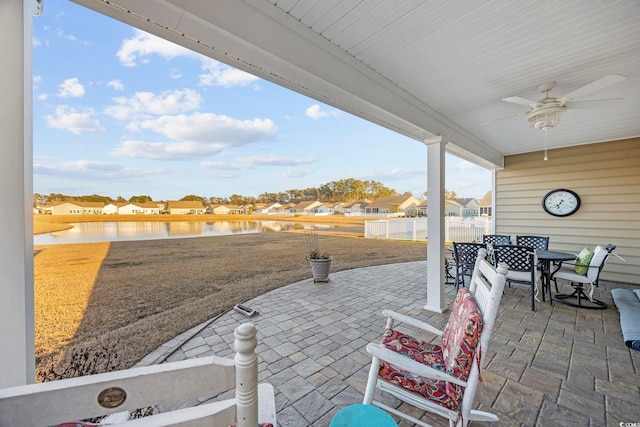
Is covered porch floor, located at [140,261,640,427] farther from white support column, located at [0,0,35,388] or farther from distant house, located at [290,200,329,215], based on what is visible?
distant house, located at [290,200,329,215]

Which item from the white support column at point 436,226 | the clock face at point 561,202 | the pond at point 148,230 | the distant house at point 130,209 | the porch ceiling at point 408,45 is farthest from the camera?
the distant house at point 130,209

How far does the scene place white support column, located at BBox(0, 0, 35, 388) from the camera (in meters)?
0.97

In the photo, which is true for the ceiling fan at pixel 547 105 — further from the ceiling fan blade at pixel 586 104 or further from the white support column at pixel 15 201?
the white support column at pixel 15 201

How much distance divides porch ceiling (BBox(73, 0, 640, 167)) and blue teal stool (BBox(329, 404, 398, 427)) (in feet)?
6.72

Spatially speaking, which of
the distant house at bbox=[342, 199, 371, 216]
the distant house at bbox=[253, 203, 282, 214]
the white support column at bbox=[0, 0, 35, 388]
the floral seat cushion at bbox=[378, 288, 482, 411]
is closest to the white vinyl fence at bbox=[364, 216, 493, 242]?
the distant house at bbox=[342, 199, 371, 216]

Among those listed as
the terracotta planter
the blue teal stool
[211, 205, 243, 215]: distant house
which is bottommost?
the terracotta planter

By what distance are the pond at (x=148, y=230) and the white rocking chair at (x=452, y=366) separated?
572cm

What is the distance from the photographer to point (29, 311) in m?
A: 1.05

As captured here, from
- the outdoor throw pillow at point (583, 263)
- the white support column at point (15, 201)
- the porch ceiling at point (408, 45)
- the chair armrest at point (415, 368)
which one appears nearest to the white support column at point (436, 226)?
the porch ceiling at point (408, 45)

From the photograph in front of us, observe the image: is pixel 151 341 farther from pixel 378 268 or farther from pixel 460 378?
pixel 378 268

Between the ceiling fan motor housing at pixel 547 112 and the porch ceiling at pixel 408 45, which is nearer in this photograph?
the porch ceiling at pixel 408 45

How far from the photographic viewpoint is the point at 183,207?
27.2 ft

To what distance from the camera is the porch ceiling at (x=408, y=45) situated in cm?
147

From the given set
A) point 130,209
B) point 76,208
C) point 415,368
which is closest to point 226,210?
point 130,209
